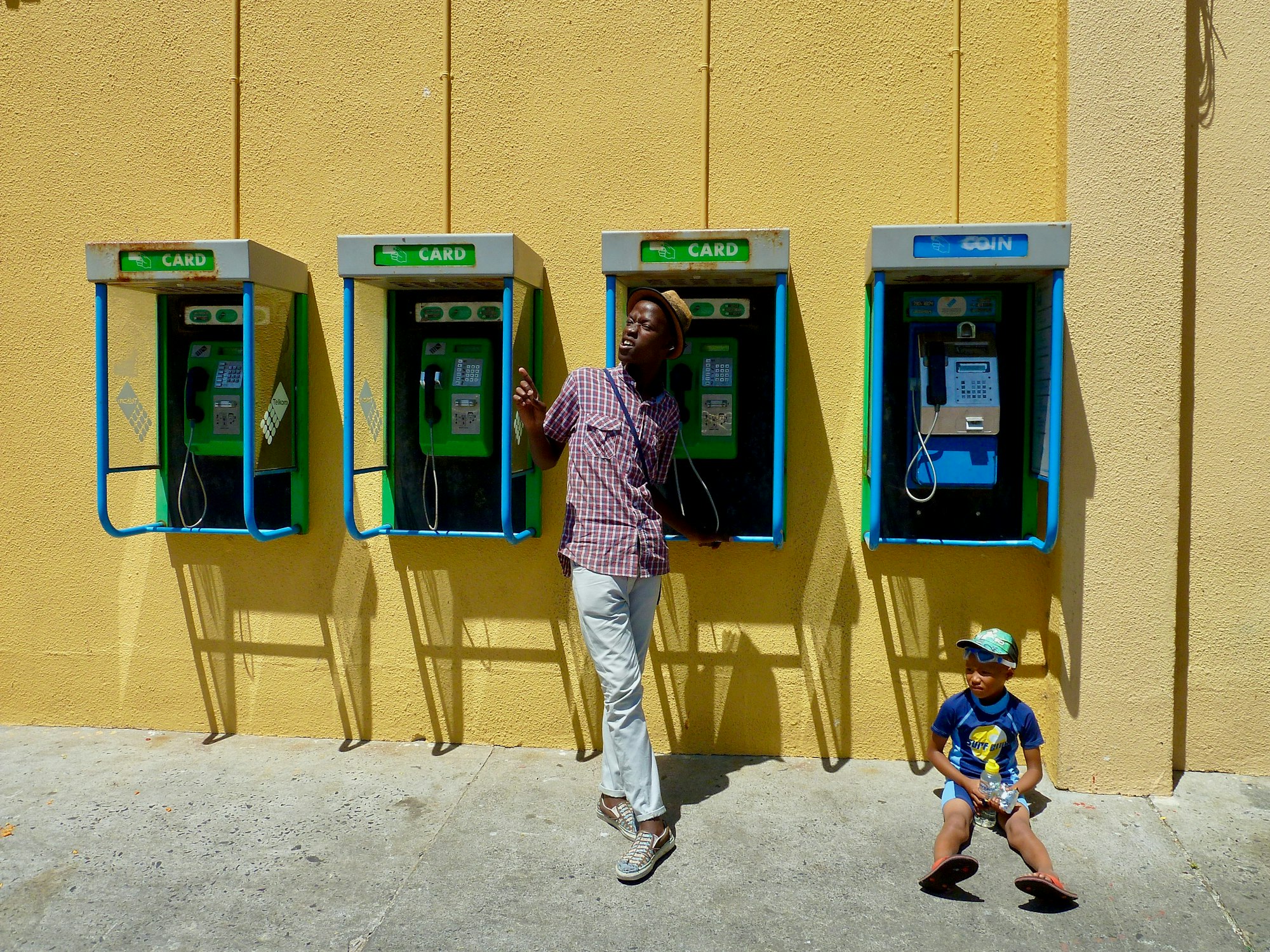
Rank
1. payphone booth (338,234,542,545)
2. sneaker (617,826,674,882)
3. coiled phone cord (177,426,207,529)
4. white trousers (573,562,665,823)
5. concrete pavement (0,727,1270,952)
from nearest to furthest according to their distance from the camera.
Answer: concrete pavement (0,727,1270,952)
sneaker (617,826,674,882)
white trousers (573,562,665,823)
payphone booth (338,234,542,545)
coiled phone cord (177,426,207,529)

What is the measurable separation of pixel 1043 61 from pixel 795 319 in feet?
4.55

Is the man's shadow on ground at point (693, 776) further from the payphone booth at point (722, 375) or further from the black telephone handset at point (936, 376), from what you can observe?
the black telephone handset at point (936, 376)

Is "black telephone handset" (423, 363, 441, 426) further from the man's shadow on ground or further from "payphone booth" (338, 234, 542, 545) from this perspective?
the man's shadow on ground

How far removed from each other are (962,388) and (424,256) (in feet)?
6.92

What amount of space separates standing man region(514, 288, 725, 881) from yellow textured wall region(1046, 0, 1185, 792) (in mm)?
1601

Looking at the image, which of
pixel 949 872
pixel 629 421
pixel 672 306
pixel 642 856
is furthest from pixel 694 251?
pixel 949 872

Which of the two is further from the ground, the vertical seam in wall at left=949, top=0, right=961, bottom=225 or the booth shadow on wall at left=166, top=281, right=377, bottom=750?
the vertical seam in wall at left=949, top=0, right=961, bottom=225

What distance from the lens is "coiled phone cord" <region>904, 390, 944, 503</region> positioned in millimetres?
3732

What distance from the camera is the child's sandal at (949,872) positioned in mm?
2900

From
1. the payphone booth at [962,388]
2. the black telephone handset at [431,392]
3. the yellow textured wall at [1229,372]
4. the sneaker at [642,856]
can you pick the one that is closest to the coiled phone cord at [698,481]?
the payphone booth at [962,388]

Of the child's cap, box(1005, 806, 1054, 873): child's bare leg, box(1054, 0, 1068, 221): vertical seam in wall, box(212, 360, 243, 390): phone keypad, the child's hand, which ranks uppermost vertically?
box(1054, 0, 1068, 221): vertical seam in wall

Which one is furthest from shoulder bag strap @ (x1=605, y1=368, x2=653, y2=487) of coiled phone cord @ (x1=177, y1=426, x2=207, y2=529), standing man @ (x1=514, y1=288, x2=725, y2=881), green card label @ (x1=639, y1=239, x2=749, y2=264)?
coiled phone cord @ (x1=177, y1=426, x2=207, y2=529)

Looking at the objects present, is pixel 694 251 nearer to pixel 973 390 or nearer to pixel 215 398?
pixel 973 390

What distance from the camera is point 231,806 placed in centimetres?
358
